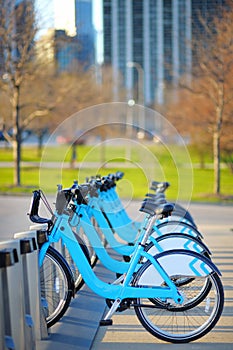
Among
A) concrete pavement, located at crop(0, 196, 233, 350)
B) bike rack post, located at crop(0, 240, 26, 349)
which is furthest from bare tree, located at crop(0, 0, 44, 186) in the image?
bike rack post, located at crop(0, 240, 26, 349)

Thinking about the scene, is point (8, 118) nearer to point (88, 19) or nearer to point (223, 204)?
point (88, 19)

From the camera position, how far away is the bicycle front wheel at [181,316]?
17.3ft

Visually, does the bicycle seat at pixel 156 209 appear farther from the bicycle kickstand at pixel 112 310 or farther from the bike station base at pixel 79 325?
the bike station base at pixel 79 325

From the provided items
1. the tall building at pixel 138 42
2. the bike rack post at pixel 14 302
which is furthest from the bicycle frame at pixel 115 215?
the tall building at pixel 138 42

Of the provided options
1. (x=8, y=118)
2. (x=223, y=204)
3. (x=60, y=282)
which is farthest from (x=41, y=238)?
(x=8, y=118)

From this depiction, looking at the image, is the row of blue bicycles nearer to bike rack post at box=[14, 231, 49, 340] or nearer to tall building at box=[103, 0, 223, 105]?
bike rack post at box=[14, 231, 49, 340]

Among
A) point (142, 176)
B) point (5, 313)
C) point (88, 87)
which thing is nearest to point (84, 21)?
point (142, 176)

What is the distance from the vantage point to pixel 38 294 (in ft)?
16.6

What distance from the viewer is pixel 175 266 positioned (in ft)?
17.5

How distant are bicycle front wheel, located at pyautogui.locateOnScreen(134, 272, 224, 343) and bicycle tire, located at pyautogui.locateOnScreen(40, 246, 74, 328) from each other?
603 millimetres

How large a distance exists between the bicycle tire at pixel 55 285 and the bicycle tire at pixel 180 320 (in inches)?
23.2

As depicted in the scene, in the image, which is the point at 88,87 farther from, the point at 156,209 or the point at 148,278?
the point at 148,278

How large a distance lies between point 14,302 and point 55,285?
4.22 feet

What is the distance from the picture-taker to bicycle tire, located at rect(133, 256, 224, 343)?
5.27 metres
